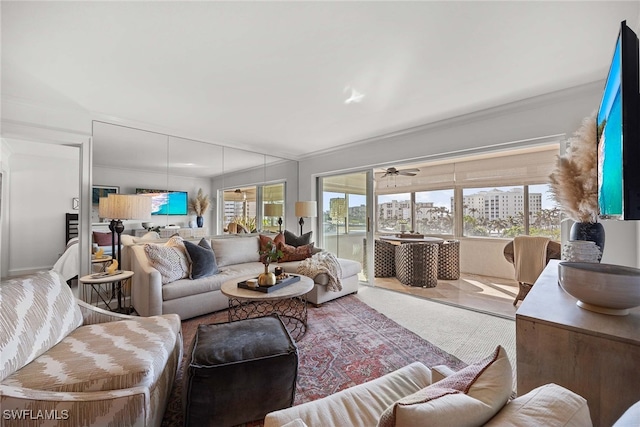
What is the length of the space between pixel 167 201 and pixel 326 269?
2524 millimetres

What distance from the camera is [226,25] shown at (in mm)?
1693

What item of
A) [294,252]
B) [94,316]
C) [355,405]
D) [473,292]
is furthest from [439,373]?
[473,292]

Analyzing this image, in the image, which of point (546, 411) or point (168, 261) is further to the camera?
A: point (168, 261)

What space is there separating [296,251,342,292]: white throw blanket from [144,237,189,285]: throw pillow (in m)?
1.41

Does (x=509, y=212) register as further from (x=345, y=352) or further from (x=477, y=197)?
(x=345, y=352)

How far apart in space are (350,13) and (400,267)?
3.99 m

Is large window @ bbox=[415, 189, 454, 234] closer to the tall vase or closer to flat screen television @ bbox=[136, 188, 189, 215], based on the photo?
the tall vase

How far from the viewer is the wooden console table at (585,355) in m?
0.73

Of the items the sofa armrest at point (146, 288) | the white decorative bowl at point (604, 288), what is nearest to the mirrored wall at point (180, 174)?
the sofa armrest at point (146, 288)

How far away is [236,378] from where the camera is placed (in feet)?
4.48

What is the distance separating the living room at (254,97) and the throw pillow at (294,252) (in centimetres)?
120

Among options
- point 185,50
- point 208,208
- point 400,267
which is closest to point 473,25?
point 185,50

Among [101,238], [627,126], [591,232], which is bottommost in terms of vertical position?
[101,238]

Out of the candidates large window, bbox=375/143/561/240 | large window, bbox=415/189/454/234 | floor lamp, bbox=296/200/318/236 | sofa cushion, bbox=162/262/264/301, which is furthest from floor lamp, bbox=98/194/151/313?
large window, bbox=415/189/454/234
